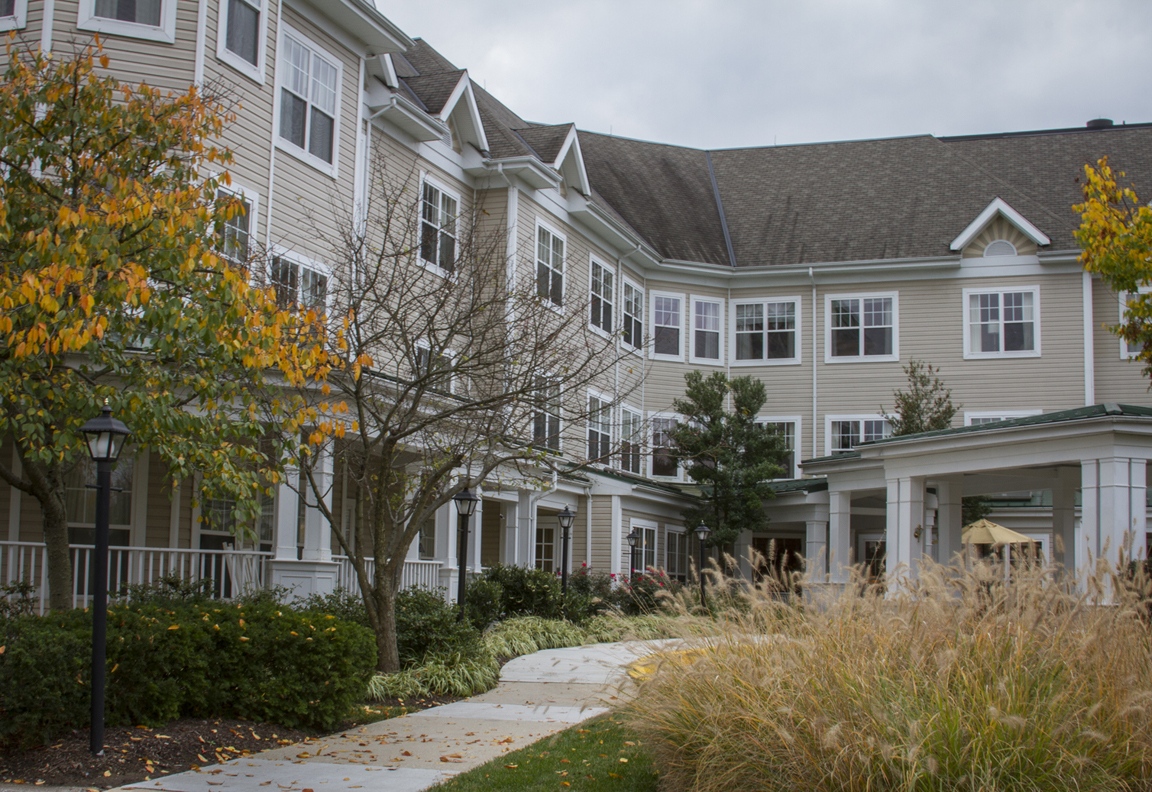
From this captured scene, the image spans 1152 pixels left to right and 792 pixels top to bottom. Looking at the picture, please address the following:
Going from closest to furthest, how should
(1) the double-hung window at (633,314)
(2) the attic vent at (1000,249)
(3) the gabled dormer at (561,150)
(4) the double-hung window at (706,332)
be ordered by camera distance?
(3) the gabled dormer at (561,150) → (1) the double-hung window at (633,314) → (2) the attic vent at (1000,249) → (4) the double-hung window at (706,332)

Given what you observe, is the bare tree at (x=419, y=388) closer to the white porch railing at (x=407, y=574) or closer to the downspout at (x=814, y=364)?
the white porch railing at (x=407, y=574)

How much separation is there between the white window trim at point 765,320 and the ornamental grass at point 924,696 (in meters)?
22.4

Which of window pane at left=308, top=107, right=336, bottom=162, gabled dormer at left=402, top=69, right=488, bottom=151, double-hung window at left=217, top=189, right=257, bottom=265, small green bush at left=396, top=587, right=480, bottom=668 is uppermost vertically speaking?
gabled dormer at left=402, top=69, right=488, bottom=151

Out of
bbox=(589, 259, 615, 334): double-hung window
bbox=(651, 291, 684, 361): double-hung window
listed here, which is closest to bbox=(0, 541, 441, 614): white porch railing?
bbox=(589, 259, 615, 334): double-hung window

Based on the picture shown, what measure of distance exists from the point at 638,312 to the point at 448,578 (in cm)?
1262

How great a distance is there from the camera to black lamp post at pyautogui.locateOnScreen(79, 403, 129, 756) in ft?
24.2

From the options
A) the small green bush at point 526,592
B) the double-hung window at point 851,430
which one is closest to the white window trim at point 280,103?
the small green bush at point 526,592

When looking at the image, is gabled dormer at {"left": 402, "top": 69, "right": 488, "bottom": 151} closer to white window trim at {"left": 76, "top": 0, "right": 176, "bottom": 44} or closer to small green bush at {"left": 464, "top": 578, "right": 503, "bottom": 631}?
white window trim at {"left": 76, "top": 0, "right": 176, "bottom": 44}

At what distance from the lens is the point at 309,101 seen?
53.6ft

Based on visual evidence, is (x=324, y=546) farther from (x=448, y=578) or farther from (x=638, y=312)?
(x=638, y=312)

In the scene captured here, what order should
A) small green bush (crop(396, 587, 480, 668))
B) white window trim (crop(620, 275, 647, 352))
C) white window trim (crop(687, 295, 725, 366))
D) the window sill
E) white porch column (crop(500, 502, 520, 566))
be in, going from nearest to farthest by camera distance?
small green bush (crop(396, 587, 480, 668)) → the window sill → white porch column (crop(500, 502, 520, 566)) → white window trim (crop(620, 275, 647, 352)) → white window trim (crop(687, 295, 725, 366))

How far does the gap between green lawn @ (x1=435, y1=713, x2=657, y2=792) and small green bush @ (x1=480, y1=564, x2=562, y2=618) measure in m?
8.74

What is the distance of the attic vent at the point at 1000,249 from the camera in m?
27.3

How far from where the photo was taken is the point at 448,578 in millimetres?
17109
